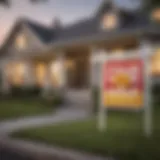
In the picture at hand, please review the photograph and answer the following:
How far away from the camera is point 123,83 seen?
4.72m

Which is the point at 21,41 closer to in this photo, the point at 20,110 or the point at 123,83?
the point at 20,110

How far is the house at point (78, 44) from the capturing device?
33.3 ft

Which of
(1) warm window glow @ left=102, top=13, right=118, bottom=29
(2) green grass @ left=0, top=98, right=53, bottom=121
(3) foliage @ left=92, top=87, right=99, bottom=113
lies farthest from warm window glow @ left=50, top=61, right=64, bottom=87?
(3) foliage @ left=92, top=87, right=99, bottom=113

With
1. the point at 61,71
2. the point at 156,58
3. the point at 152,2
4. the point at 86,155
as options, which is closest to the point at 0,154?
the point at 86,155

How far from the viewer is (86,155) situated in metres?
3.48

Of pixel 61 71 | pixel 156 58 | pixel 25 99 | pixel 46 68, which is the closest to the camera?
pixel 25 99

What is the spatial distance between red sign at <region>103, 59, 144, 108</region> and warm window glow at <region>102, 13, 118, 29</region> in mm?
6481

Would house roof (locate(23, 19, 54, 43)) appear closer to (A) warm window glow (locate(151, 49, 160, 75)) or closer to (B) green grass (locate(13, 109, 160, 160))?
(A) warm window glow (locate(151, 49, 160, 75))

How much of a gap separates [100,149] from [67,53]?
932 centimetres

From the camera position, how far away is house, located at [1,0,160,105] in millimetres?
10141

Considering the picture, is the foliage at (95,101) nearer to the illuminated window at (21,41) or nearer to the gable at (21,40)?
the gable at (21,40)

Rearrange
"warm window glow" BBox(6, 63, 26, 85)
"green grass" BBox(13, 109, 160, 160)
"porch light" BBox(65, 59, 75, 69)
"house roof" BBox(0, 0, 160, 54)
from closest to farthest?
1. "green grass" BBox(13, 109, 160, 160)
2. "warm window glow" BBox(6, 63, 26, 85)
3. "house roof" BBox(0, 0, 160, 54)
4. "porch light" BBox(65, 59, 75, 69)

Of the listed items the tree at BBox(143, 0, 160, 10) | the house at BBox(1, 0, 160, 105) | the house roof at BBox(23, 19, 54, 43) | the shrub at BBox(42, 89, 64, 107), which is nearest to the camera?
the tree at BBox(143, 0, 160, 10)

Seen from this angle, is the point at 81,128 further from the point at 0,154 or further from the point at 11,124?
the point at 0,154
